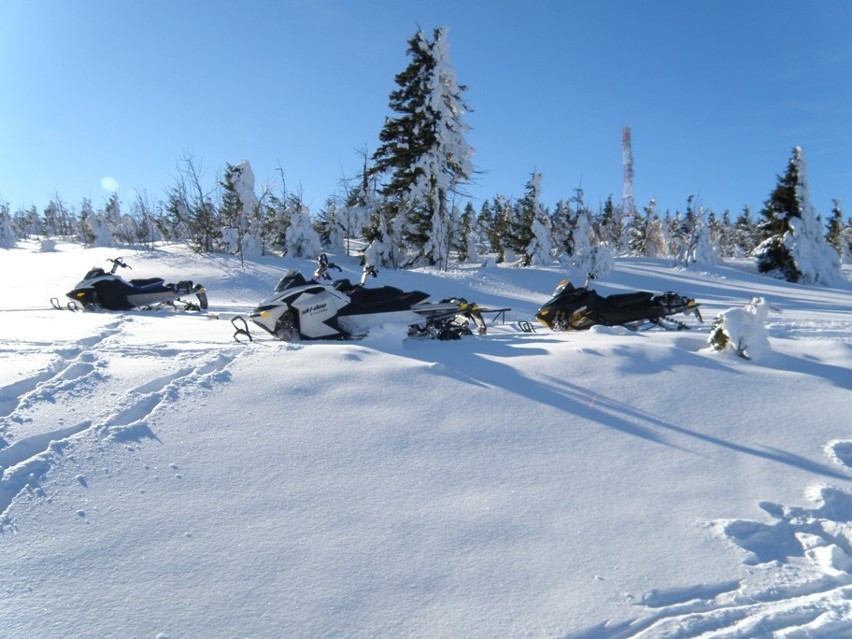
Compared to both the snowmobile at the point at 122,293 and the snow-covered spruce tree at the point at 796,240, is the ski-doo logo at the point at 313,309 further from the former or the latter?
the snow-covered spruce tree at the point at 796,240

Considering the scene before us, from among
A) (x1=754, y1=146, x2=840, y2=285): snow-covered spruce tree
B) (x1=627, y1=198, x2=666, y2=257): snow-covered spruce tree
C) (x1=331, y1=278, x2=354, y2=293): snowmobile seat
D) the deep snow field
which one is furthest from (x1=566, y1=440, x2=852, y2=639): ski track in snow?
(x1=627, y1=198, x2=666, y2=257): snow-covered spruce tree

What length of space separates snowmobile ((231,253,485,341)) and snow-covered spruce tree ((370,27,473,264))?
14.6 metres

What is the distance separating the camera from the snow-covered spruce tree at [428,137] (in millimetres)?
19734

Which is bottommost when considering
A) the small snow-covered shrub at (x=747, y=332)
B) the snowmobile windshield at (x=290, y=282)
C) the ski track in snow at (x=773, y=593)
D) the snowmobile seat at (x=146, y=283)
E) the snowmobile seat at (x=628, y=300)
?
the ski track in snow at (x=773, y=593)

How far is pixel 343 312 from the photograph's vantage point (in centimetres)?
609

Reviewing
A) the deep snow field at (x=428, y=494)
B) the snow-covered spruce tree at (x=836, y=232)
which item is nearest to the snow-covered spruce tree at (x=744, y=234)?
the snow-covered spruce tree at (x=836, y=232)

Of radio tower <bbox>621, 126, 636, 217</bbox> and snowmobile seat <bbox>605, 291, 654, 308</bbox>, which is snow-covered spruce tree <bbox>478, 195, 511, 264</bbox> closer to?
radio tower <bbox>621, 126, 636, 217</bbox>

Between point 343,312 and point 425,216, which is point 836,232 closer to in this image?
point 425,216

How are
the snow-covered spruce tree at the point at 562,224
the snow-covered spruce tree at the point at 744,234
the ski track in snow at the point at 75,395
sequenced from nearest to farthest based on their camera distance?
the ski track in snow at the point at 75,395 → the snow-covered spruce tree at the point at 562,224 → the snow-covered spruce tree at the point at 744,234

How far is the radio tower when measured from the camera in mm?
44812

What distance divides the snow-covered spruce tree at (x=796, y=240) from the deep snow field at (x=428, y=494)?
24.3 meters

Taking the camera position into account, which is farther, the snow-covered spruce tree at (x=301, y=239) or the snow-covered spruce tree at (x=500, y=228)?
the snow-covered spruce tree at (x=500, y=228)

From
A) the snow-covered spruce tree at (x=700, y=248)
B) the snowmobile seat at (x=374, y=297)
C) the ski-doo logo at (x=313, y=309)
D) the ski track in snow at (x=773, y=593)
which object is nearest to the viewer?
the ski track in snow at (x=773, y=593)

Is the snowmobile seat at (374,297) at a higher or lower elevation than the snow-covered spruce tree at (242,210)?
lower
